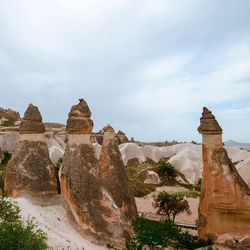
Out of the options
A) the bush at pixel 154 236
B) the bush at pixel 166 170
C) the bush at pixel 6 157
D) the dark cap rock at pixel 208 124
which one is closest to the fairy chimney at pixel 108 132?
the dark cap rock at pixel 208 124

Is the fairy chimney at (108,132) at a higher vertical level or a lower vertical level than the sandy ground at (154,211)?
higher

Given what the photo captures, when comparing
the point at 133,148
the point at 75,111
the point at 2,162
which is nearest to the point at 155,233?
the point at 75,111

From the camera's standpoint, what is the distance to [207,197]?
52.9ft

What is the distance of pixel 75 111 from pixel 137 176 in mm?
29655

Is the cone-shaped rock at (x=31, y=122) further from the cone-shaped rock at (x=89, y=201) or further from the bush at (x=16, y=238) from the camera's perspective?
the bush at (x=16, y=238)

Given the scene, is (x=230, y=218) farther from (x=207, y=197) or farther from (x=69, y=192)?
(x=69, y=192)

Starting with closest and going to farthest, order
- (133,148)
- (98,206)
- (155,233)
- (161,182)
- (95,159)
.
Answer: (155,233), (98,206), (95,159), (161,182), (133,148)

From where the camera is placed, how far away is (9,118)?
7025 centimetres

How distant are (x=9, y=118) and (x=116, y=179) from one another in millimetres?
56898

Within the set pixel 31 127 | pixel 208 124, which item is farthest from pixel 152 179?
pixel 31 127

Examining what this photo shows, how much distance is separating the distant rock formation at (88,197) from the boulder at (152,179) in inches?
1051

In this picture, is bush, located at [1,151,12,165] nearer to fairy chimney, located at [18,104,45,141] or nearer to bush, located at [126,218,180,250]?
fairy chimney, located at [18,104,45,141]

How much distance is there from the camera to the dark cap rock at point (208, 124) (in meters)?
16.2

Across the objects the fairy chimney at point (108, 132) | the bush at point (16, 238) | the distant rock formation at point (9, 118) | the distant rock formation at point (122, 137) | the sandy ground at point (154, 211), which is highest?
the distant rock formation at point (9, 118)
